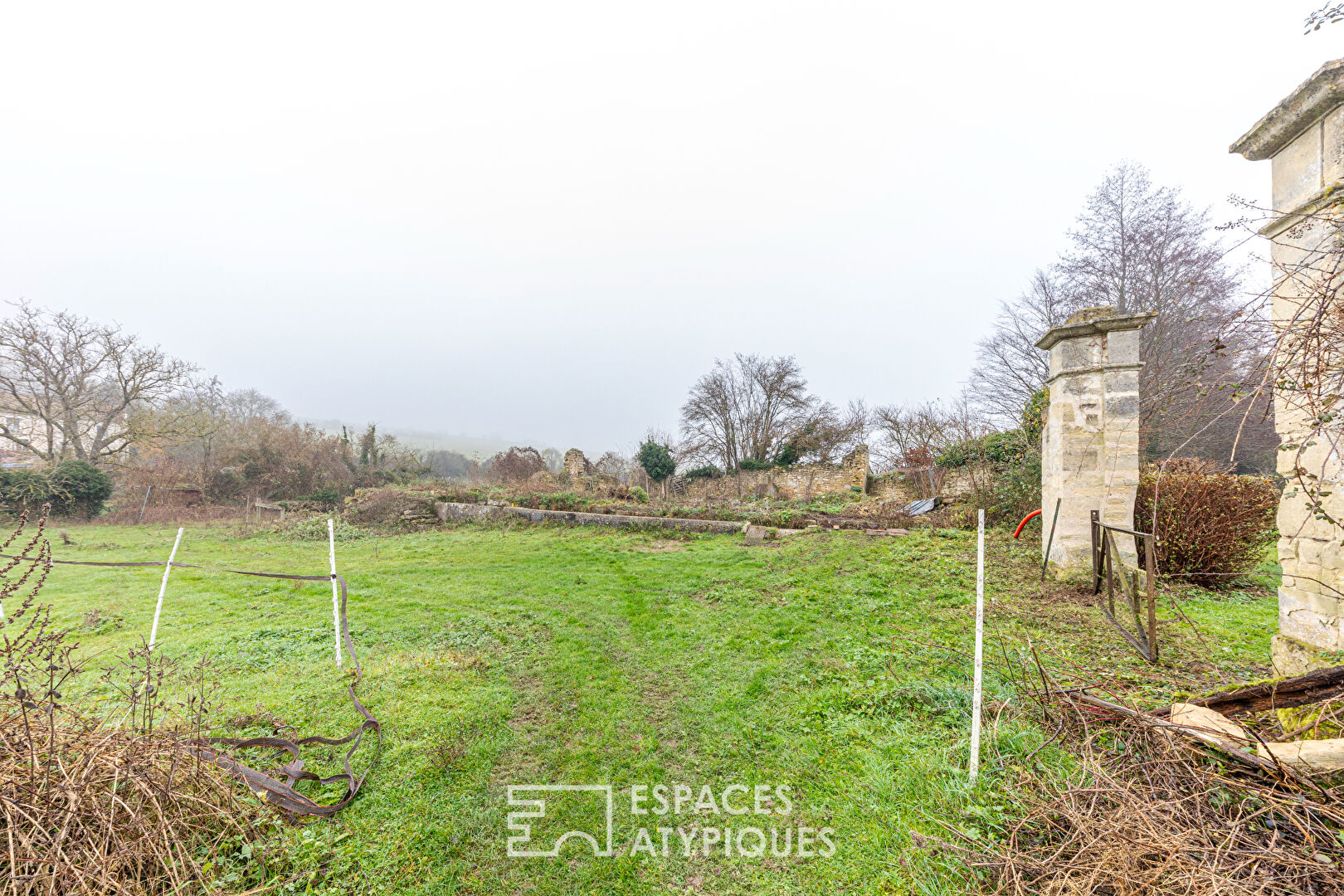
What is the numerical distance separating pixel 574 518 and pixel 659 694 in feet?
32.2

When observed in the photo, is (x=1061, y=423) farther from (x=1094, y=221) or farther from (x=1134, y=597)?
(x=1094, y=221)

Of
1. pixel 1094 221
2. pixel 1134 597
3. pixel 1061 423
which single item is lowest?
pixel 1134 597

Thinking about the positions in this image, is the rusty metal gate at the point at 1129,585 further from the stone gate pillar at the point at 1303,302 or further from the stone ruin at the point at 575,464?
the stone ruin at the point at 575,464

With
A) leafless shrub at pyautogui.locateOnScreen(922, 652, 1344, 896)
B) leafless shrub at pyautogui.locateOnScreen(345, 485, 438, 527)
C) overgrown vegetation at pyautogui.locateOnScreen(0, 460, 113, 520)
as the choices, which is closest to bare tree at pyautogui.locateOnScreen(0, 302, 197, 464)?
overgrown vegetation at pyautogui.locateOnScreen(0, 460, 113, 520)

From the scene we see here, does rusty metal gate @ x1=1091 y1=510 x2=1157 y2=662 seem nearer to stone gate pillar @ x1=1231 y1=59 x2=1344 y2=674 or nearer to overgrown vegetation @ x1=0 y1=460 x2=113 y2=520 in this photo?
stone gate pillar @ x1=1231 y1=59 x2=1344 y2=674

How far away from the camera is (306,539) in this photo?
12766 millimetres

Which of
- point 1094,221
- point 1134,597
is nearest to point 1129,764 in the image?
point 1134,597

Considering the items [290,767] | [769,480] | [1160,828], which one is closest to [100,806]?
[290,767]

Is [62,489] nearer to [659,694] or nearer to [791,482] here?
[659,694]

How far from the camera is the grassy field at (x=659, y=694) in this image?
6.95 feet

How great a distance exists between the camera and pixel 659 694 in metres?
3.71

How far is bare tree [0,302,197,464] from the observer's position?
53.0ft

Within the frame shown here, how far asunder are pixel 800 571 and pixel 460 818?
5429 mm

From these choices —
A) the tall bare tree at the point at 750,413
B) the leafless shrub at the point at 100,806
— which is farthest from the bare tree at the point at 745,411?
the leafless shrub at the point at 100,806
